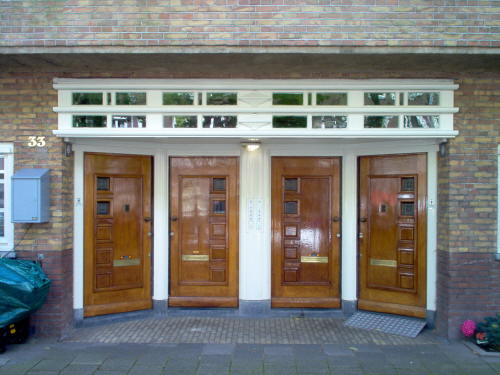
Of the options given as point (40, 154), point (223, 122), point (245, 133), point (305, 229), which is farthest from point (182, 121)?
point (305, 229)

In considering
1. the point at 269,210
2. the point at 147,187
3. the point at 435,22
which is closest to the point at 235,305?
the point at 269,210

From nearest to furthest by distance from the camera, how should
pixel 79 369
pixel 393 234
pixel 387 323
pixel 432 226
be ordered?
pixel 79 369, pixel 432 226, pixel 387 323, pixel 393 234

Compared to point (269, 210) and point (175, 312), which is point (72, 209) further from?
point (269, 210)

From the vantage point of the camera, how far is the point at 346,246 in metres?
7.17

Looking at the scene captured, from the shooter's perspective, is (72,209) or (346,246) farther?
(346,246)

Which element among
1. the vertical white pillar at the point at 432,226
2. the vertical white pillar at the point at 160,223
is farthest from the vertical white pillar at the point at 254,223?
the vertical white pillar at the point at 432,226

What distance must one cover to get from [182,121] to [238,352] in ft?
10.3

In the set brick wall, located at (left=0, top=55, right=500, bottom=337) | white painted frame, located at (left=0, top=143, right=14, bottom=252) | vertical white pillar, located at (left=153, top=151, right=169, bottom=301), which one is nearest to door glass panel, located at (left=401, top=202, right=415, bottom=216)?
brick wall, located at (left=0, top=55, right=500, bottom=337)

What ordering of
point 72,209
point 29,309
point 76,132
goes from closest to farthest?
1. point 29,309
2. point 76,132
3. point 72,209

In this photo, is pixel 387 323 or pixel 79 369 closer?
pixel 79 369

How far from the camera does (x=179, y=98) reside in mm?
6172

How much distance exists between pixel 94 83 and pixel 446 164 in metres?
4.94

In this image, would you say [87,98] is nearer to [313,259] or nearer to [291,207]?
[291,207]

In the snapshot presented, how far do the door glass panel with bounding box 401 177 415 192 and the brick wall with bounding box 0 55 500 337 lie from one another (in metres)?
0.59
